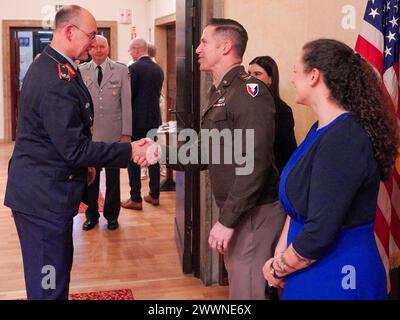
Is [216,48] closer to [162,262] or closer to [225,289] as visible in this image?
[225,289]

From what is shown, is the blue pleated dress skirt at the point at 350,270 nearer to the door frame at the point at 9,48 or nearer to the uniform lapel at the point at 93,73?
the uniform lapel at the point at 93,73

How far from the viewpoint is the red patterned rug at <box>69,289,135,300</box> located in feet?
10.9

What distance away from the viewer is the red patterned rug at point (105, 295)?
3.31 metres

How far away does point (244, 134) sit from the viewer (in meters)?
2.22

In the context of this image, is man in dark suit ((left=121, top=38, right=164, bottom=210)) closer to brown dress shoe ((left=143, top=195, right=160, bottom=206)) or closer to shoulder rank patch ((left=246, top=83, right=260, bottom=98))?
brown dress shoe ((left=143, top=195, right=160, bottom=206))

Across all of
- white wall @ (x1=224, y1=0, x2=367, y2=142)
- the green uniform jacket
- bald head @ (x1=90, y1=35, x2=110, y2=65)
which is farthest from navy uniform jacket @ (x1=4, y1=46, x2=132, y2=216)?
bald head @ (x1=90, y1=35, x2=110, y2=65)

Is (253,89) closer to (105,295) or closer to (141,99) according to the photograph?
(105,295)

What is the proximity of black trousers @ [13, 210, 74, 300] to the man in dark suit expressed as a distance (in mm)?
2996

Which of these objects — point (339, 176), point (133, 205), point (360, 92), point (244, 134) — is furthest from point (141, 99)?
point (339, 176)

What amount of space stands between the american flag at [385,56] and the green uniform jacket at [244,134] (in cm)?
62

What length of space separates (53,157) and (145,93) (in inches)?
128

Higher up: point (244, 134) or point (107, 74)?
point (107, 74)

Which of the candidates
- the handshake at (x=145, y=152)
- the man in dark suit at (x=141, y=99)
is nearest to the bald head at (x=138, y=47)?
the man in dark suit at (x=141, y=99)
